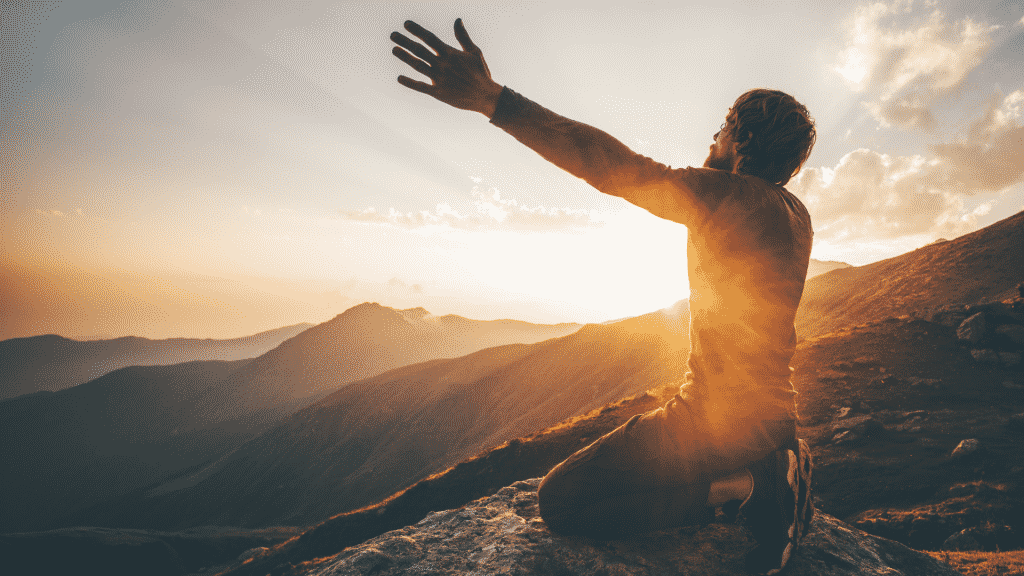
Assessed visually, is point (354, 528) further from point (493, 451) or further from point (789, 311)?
point (789, 311)

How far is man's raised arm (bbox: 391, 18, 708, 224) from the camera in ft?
5.38

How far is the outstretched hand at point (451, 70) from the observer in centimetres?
166

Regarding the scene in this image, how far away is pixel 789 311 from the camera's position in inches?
79.7

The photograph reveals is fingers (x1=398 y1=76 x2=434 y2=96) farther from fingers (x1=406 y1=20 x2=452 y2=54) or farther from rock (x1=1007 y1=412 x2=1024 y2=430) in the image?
rock (x1=1007 y1=412 x2=1024 y2=430)

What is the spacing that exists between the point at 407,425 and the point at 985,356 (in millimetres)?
58154

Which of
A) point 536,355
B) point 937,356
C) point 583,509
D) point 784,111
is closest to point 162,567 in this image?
point 583,509

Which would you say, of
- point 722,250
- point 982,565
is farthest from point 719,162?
point 982,565

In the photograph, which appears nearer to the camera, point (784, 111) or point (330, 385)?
point (784, 111)

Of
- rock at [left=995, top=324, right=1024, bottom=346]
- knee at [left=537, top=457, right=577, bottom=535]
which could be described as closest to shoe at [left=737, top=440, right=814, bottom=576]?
knee at [left=537, top=457, right=577, bottom=535]

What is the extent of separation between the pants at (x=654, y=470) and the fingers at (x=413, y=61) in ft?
6.57

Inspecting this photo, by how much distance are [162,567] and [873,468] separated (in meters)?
37.1

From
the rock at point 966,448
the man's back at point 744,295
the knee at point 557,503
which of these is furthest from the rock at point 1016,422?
the knee at point 557,503

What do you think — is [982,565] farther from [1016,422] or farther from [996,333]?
[996,333]

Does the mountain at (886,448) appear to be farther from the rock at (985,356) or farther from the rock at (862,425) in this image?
the rock at (985,356)
